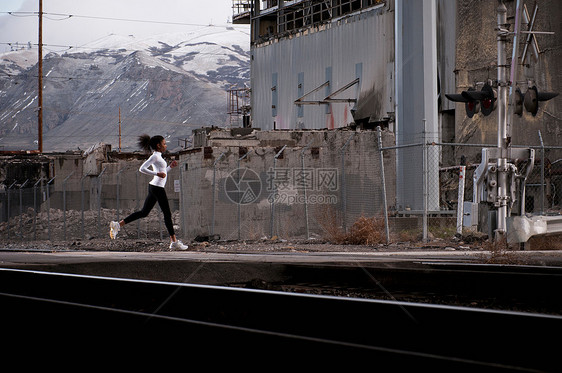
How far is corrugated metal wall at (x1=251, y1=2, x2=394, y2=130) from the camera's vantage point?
37906mm

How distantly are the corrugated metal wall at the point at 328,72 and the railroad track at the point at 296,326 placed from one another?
28.4 m

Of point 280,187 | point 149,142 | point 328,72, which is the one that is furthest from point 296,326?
point 328,72

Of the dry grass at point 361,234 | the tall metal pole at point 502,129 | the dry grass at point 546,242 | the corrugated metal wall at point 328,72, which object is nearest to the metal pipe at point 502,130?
the tall metal pole at point 502,129

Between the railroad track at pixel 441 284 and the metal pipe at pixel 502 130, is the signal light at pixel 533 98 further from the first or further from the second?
the railroad track at pixel 441 284

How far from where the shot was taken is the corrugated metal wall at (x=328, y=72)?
124 ft

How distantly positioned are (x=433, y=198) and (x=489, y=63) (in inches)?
199

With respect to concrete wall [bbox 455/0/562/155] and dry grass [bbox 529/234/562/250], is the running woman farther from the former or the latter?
concrete wall [bbox 455/0/562/155]

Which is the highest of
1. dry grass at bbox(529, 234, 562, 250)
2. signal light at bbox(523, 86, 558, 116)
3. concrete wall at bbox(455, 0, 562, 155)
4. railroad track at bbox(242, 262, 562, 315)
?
concrete wall at bbox(455, 0, 562, 155)

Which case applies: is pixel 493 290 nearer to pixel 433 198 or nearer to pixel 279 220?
pixel 279 220

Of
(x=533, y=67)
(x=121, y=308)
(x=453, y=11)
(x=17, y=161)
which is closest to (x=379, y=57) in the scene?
(x=453, y=11)

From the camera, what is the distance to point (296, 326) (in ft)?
21.5

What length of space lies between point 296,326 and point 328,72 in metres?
36.5

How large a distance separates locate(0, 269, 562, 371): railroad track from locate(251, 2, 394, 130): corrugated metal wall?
28.4 metres

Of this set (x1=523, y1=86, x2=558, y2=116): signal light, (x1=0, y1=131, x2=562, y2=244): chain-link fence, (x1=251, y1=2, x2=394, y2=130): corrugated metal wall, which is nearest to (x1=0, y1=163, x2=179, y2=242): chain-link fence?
(x1=251, y1=2, x2=394, y2=130): corrugated metal wall
